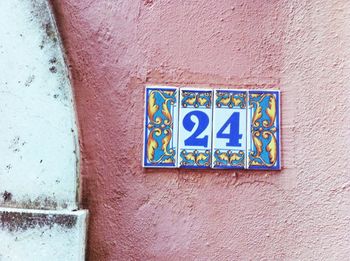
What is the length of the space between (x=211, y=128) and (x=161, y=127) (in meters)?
0.14

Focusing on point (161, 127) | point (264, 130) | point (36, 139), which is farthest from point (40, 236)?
point (264, 130)

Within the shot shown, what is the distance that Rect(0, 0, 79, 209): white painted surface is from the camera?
3.55 feet

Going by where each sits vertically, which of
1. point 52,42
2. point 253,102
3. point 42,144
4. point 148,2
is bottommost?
point 42,144

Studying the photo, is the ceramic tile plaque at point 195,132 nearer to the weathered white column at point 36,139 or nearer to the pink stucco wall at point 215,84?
the pink stucco wall at point 215,84

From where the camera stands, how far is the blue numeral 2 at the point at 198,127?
1.15 metres

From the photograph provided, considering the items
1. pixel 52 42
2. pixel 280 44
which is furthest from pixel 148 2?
pixel 280 44

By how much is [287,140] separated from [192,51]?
14.6 inches

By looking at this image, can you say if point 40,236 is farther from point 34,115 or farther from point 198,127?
point 198,127

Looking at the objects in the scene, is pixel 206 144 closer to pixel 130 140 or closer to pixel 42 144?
pixel 130 140

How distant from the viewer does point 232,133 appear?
3.79 ft

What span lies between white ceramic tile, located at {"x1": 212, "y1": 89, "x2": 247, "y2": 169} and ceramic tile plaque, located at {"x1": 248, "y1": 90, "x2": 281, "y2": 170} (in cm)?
2

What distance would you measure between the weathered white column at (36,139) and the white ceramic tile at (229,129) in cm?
39

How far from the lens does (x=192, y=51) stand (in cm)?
118

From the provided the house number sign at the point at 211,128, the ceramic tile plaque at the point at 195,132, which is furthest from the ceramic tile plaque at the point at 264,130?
the ceramic tile plaque at the point at 195,132
